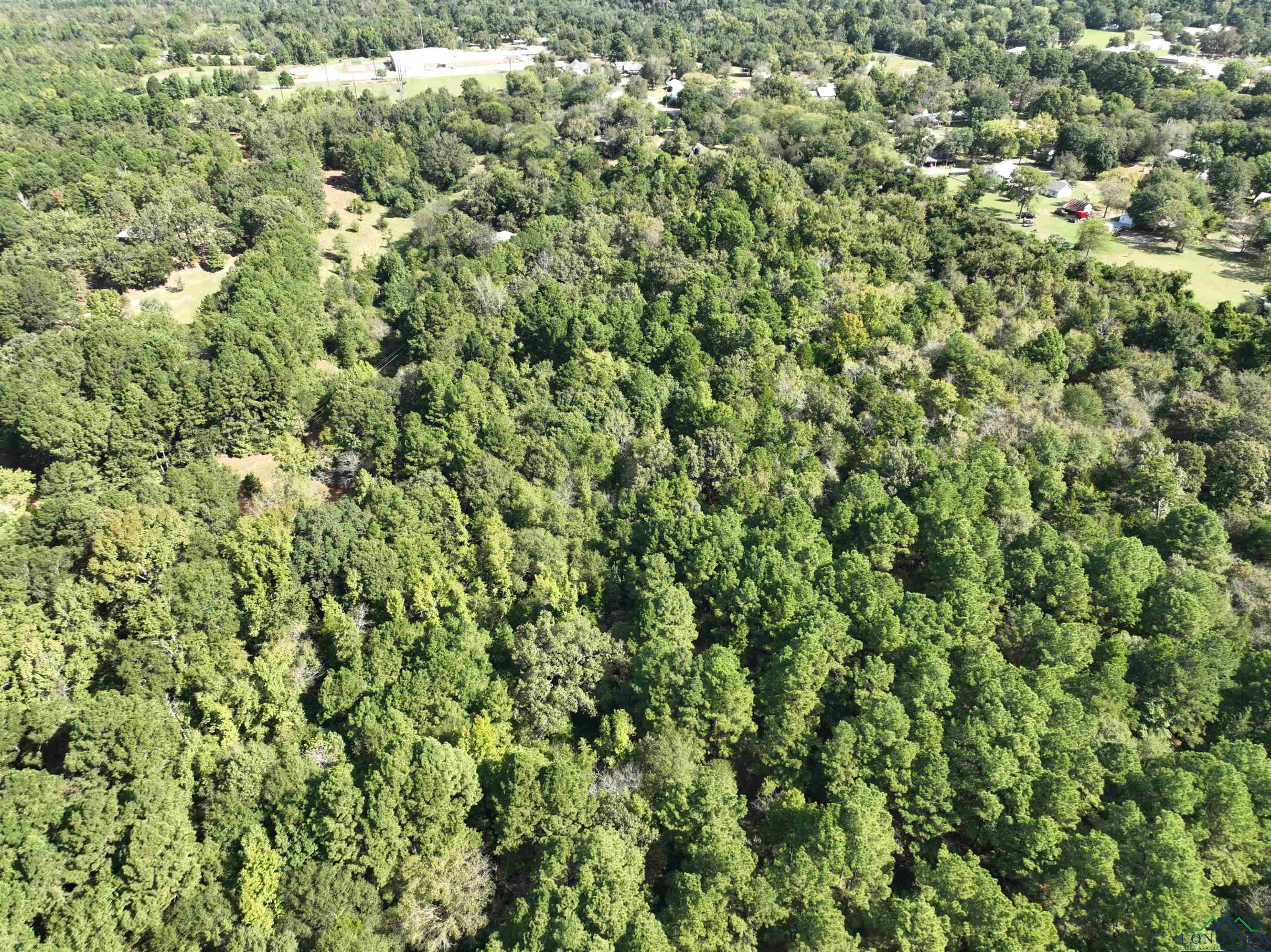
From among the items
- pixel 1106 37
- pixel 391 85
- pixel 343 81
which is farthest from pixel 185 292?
pixel 1106 37

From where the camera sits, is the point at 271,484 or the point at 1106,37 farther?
the point at 1106,37

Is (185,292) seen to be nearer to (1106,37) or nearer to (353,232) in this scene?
(353,232)

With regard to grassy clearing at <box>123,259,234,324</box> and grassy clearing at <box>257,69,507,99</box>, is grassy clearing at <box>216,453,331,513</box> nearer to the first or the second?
grassy clearing at <box>123,259,234,324</box>

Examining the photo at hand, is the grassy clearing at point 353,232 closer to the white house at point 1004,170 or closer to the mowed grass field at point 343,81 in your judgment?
the mowed grass field at point 343,81

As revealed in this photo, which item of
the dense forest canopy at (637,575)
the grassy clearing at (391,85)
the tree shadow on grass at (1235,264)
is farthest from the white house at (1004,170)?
the grassy clearing at (391,85)

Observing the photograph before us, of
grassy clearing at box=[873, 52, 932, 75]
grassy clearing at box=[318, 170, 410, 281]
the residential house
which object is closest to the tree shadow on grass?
the residential house

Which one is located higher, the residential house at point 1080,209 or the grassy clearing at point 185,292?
the residential house at point 1080,209
